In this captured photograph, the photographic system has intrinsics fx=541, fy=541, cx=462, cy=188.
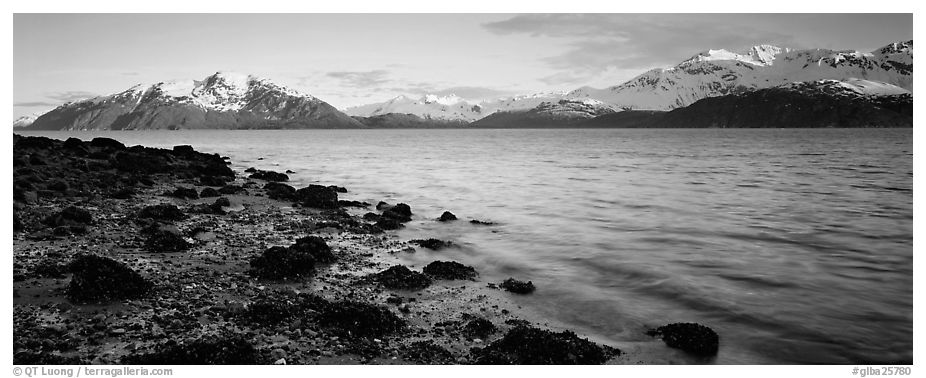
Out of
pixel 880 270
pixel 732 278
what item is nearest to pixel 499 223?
pixel 732 278

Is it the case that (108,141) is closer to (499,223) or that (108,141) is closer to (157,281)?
(499,223)

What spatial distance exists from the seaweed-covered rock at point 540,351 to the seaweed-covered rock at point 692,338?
123 centimetres

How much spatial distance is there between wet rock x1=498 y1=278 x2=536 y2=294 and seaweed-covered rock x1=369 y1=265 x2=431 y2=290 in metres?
1.86

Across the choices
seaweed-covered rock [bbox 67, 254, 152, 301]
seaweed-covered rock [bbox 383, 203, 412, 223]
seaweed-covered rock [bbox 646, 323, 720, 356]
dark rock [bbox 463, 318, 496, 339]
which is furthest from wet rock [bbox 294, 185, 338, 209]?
seaweed-covered rock [bbox 646, 323, 720, 356]

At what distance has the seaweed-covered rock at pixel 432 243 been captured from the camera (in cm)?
1695

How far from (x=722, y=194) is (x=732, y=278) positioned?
19237mm

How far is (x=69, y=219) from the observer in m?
15.6

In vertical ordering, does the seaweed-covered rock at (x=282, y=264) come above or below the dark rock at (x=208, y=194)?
below

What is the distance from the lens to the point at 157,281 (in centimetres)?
1084

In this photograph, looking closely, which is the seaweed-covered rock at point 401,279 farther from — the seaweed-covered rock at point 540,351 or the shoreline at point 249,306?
the seaweed-covered rock at point 540,351

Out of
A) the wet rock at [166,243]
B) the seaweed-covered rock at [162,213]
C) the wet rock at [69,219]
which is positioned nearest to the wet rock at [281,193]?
the seaweed-covered rock at [162,213]

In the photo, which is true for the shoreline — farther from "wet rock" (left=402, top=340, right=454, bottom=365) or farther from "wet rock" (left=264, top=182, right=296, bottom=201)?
"wet rock" (left=264, top=182, right=296, bottom=201)

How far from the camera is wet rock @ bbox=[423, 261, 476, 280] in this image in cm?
1315

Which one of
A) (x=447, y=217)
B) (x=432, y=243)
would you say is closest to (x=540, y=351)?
(x=432, y=243)
